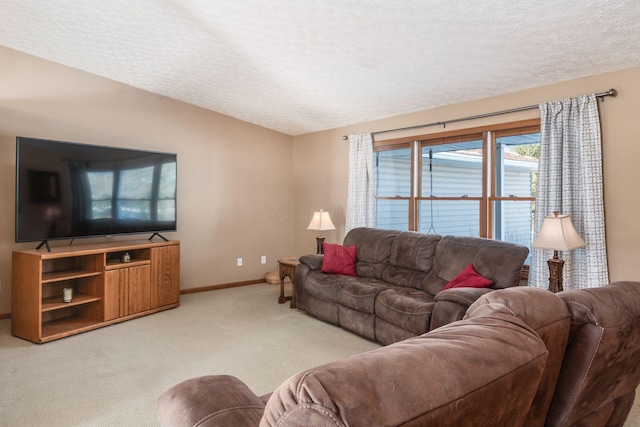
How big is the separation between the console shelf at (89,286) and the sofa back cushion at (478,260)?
2.94 m

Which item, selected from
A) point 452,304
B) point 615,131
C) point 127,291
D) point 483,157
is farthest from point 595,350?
point 127,291

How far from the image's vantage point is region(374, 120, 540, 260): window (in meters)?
3.93

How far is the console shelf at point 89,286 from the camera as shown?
3.55 metres

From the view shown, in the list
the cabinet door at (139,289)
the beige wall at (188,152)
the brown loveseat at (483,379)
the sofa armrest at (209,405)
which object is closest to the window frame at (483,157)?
the beige wall at (188,152)

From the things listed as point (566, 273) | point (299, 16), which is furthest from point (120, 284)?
point (566, 273)

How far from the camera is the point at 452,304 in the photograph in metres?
2.84

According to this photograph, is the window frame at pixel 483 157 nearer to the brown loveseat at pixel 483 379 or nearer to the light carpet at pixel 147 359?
the light carpet at pixel 147 359

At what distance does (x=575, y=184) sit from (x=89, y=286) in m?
4.83

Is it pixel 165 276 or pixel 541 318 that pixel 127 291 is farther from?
pixel 541 318

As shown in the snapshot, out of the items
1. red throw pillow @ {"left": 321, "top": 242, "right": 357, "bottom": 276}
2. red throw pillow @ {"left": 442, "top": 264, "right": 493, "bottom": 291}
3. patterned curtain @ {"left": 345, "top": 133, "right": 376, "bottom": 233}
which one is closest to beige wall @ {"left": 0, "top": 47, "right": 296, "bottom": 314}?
patterned curtain @ {"left": 345, "top": 133, "right": 376, "bottom": 233}

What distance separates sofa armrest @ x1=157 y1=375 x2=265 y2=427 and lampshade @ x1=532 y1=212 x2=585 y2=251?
105 inches

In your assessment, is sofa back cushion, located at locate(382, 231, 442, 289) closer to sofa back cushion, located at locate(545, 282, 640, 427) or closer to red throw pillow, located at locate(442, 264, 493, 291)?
red throw pillow, located at locate(442, 264, 493, 291)

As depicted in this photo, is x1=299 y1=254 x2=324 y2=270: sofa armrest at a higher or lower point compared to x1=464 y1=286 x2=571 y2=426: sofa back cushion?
lower

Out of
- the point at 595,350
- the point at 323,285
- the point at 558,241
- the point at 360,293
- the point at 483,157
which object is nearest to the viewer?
the point at 595,350
